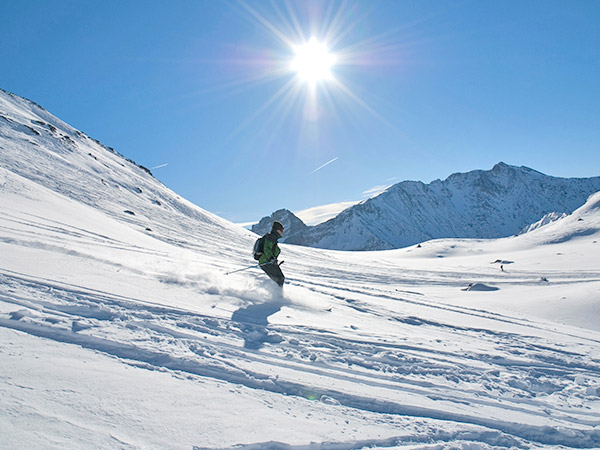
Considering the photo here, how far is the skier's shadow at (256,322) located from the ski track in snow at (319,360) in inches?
0.7

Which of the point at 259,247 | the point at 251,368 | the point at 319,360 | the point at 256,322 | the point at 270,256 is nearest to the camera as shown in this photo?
the point at 251,368

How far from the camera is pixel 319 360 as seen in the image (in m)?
4.47

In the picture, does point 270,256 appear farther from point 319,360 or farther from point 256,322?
point 319,360

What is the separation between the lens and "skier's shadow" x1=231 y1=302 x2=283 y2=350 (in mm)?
4821

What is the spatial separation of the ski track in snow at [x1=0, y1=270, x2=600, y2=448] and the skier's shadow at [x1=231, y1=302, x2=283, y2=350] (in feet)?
0.06

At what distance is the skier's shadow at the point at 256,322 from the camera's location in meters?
4.82

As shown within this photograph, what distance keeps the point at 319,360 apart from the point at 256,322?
158cm

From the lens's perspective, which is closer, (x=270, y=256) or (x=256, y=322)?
(x=256, y=322)

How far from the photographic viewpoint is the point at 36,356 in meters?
3.18

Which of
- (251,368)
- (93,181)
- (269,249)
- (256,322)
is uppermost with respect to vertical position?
(93,181)

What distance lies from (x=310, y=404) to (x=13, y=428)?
2.30 meters

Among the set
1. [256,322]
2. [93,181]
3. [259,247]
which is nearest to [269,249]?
[259,247]

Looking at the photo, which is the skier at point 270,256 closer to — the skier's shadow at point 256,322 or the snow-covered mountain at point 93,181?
the skier's shadow at point 256,322

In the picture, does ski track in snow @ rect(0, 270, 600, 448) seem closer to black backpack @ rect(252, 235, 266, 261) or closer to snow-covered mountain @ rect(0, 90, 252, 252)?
black backpack @ rect(252, 235, 266, 261)
